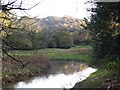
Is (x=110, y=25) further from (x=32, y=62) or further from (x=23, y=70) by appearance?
(x=32, y=62)

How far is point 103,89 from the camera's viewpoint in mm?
10742

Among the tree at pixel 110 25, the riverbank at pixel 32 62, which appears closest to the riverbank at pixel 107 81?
the tree at pixel 110 25

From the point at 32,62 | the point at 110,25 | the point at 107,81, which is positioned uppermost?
the point at 110,25

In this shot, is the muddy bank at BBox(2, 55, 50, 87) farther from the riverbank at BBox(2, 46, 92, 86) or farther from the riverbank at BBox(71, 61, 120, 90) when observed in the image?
the riverbank at BBox(71, 61, 120, 90)

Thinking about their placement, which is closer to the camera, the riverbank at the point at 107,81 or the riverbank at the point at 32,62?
the riverbank at the point at 107,81

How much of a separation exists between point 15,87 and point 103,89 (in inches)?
421

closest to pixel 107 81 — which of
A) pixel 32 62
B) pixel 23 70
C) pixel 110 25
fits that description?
pixel 110 25

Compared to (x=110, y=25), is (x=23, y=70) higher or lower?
lower

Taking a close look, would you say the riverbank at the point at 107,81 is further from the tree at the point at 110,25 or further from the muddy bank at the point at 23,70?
the muddy bank at the point at 23,70

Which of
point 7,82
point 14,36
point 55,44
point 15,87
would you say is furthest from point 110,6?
point 55,44

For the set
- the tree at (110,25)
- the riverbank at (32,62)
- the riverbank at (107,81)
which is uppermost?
the tree at (110,25)

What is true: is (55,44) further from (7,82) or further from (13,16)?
(13,16)

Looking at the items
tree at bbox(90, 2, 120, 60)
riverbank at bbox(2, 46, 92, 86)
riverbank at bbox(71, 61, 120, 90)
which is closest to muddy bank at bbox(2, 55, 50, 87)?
riverbank at bbox(2, 46, 92, 86)

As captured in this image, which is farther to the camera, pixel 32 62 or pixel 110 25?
pixel 32 62
